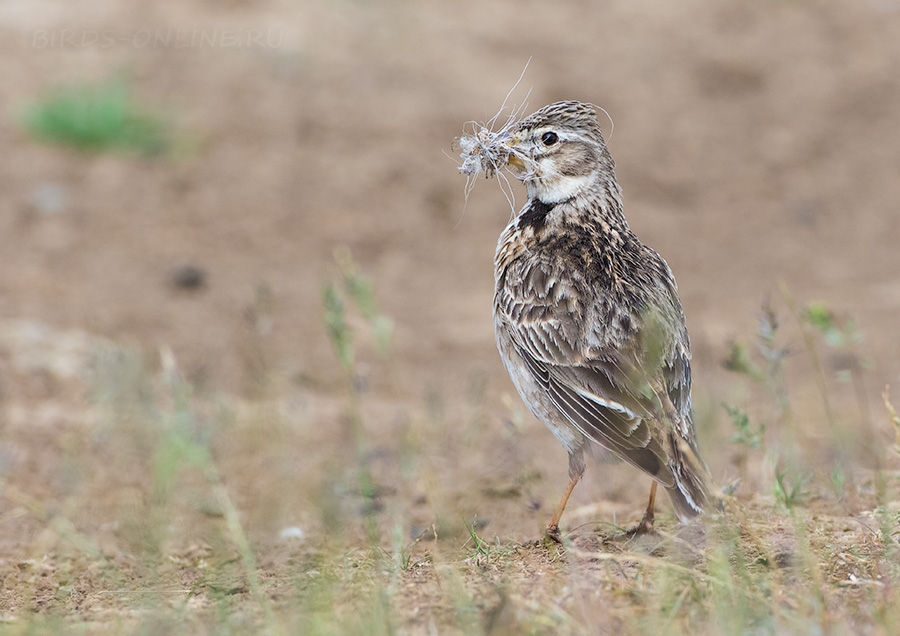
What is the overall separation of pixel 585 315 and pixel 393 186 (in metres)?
6.14

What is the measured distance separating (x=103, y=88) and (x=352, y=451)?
6.05 metres

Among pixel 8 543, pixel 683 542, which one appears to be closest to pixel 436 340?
pixel 8 543

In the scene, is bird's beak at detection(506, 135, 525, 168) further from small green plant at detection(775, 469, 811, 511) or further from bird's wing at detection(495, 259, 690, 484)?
small green plant at detection(775, 469, 811, 511)

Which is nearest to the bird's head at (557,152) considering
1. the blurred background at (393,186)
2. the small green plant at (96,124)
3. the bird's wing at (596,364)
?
the bird's wing at (596,364)

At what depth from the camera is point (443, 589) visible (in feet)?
11.7

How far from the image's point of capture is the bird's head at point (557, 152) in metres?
4.81

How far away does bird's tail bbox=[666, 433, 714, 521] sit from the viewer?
3.78m

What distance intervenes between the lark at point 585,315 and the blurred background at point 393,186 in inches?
34.4

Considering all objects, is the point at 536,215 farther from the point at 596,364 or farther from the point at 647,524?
the point at 647,524

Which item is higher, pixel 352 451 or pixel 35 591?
pixel 352 451

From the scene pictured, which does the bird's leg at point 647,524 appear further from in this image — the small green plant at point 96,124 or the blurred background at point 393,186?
the small green plant at point 96,124

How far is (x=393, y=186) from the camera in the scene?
1020 cm

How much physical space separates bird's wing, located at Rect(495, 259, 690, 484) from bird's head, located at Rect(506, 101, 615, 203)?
49 cm

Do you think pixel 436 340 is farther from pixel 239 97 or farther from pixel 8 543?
pixel 239 97
